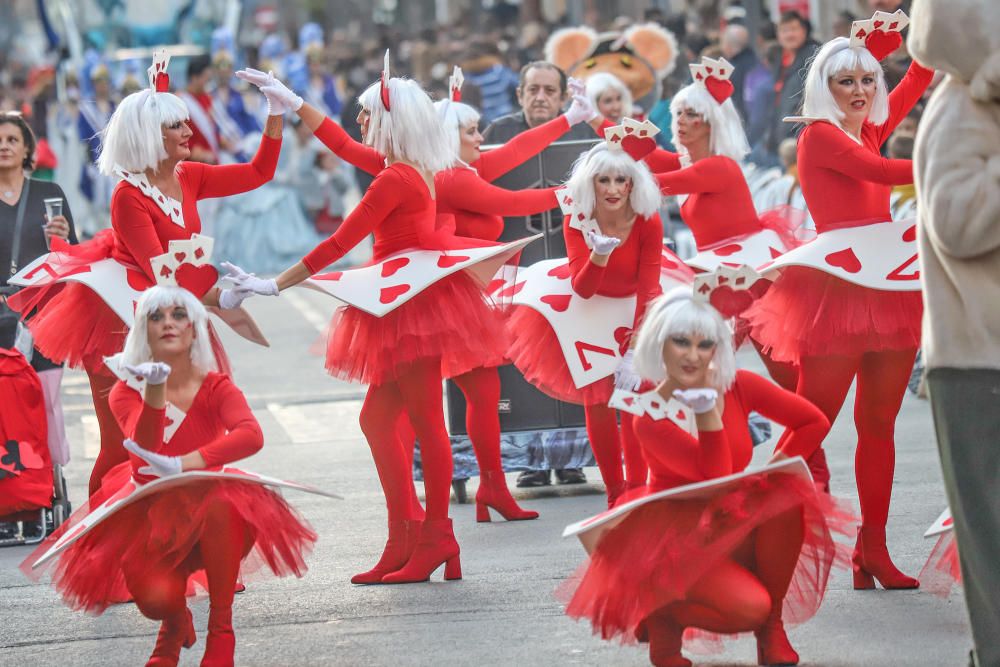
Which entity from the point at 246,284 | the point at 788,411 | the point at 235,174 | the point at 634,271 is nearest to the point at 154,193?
the point at 235,174

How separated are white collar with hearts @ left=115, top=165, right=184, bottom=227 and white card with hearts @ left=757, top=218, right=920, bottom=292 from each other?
228 centimetres

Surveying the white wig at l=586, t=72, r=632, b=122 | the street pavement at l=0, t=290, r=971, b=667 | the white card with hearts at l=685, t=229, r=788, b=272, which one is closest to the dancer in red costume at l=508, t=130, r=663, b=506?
the white card with hearts at l=685, t=229, r=788, b=272

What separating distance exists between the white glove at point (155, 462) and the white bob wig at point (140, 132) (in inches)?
71.6

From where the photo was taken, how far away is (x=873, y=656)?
589 centimetres

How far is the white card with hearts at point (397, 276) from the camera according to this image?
7.12 meters

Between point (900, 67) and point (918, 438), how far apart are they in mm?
3594

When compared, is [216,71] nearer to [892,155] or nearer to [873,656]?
[892,155]

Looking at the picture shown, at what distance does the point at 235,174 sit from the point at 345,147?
525mm

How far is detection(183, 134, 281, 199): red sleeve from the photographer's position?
298 inches

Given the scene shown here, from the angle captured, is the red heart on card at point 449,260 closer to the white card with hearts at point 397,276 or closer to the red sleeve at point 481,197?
the white card with hearts at point 397,276

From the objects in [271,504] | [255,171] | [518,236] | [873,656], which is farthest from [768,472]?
[518,236]

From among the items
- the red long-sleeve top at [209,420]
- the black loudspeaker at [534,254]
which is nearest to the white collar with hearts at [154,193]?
the red long-sleeve top at [209,420]

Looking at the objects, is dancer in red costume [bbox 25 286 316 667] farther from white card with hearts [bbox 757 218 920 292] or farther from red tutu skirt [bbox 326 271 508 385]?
white card with hearts [bbox 757 218 920 292]

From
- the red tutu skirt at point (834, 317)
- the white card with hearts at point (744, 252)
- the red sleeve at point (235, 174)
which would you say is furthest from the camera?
the white card with hearts at point (744, 252)
